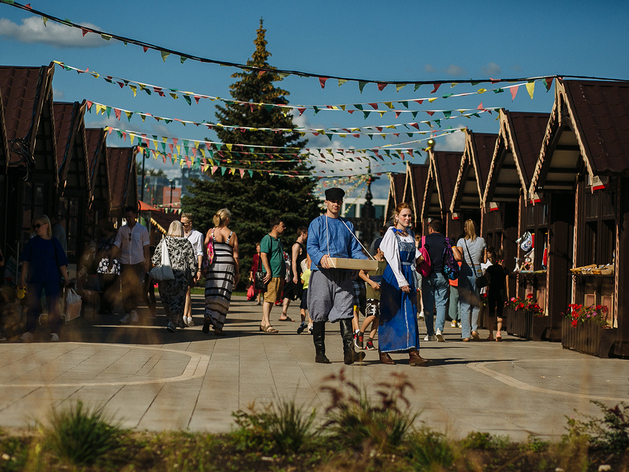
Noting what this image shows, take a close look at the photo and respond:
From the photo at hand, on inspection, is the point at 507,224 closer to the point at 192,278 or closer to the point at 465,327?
the point at 465,327

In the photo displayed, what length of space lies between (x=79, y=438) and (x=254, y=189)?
4083 centimetres

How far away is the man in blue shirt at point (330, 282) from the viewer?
30.7 feet

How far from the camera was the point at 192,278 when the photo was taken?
13.2 meters

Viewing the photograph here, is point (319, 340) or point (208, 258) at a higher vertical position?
point (208, 258)

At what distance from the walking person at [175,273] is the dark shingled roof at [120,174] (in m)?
12.3

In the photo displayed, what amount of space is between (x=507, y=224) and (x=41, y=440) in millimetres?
13723

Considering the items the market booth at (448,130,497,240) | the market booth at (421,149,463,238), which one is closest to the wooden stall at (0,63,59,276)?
the market booth at (448,130,497,240)

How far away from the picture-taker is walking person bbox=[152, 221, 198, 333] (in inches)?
502

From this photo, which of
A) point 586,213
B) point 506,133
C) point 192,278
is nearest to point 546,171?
point 586,213

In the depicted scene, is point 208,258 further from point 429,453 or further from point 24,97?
point 429,453

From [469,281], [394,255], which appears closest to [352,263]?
[394,255]

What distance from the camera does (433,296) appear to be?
13.4 m

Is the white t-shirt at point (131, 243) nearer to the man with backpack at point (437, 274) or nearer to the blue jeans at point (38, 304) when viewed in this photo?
the blue jeans at point (38, 304)

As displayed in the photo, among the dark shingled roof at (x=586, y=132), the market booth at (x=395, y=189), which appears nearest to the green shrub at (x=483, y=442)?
the dark shingled roof at (x=586, y=132)
